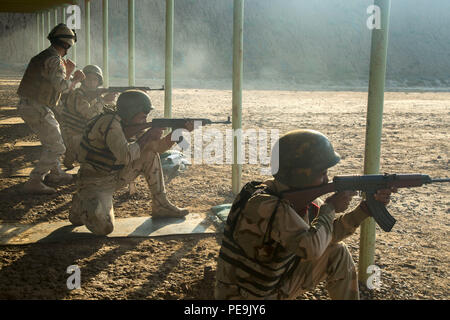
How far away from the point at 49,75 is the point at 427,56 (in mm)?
39400

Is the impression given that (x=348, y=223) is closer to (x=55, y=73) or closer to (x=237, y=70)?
(x=237, y=70)

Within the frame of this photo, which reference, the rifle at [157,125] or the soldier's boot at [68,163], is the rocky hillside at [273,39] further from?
the rifle at [157,125]

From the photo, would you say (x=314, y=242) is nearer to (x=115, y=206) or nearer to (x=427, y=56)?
(x=115, y=206)

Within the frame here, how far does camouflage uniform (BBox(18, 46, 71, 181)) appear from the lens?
5.58 metres

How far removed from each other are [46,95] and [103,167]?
192cm

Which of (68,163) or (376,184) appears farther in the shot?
(68,163)

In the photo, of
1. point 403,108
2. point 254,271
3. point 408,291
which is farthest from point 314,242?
point 403,108

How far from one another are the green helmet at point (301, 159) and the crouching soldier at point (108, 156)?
1981 mm

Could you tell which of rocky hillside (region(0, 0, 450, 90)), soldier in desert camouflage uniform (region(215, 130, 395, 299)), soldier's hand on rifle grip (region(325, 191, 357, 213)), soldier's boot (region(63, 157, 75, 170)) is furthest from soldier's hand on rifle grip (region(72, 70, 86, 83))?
rocky hillside (region(0, 0, 450, 90))

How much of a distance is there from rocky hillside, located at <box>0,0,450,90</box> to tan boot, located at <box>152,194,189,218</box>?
30.9 metres

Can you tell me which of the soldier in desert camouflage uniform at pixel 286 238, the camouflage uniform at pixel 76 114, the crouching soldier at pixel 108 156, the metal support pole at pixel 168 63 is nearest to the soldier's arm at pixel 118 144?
the crouching soldier at pixel 108 156

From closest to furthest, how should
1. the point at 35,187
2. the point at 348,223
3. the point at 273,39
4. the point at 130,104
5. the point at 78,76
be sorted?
the point at 348,223 < the point at 130,104 < the point at 35,187 < the point at 78,76 < the point at 273,39

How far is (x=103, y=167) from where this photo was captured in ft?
14.0

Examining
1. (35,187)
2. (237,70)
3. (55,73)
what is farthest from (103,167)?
(55,73)
